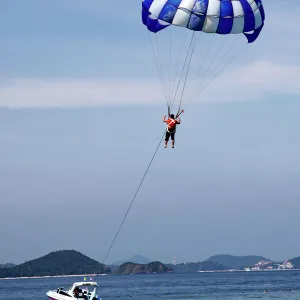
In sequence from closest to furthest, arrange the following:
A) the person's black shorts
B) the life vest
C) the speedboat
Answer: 1. the life vest
2. the person's black shorts
3. the speedboat

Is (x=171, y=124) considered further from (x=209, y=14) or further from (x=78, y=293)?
(x=78, y=293)

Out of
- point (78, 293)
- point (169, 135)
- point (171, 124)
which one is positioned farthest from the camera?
point (78, 293)

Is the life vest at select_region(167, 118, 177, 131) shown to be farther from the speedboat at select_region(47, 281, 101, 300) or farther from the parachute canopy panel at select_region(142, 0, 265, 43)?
the speedboat at select_region(47, 281, 101, 300)

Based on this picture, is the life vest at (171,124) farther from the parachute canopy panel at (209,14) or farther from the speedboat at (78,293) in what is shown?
the speedboat at (78,293)

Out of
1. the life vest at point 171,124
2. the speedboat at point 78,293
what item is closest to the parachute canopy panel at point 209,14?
the life vest at point 171,124

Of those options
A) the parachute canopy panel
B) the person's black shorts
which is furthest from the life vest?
the parachute canopy panel

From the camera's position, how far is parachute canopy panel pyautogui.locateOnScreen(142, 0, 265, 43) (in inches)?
1393

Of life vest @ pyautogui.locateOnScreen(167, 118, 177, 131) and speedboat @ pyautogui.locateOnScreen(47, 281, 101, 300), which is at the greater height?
life vest @ pyautogui.locateOnScreen(167, 118, 177, 131)

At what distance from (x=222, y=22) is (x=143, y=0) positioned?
4.08m

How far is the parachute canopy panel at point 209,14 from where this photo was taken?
35.4m

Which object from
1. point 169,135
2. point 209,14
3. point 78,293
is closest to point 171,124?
point 169,135

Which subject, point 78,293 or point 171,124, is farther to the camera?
point 78,293

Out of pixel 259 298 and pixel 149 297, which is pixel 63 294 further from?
pixel 149 297

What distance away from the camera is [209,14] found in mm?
35438
